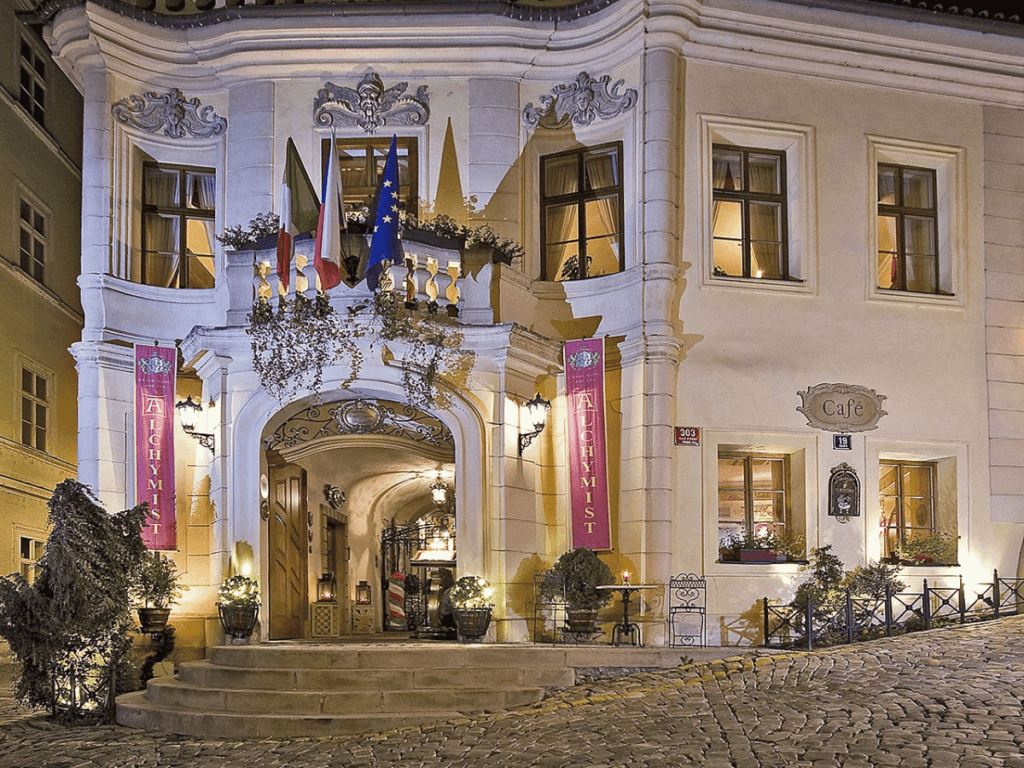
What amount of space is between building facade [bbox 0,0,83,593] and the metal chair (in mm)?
10923

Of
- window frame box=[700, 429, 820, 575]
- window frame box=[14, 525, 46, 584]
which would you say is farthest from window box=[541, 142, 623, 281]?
window frame box=[14, 525, 46, 584]

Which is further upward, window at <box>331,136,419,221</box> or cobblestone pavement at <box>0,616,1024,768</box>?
window at <box>331,136,419,221</box>

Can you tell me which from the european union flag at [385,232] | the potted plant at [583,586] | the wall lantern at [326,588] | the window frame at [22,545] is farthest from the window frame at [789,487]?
the window frame at [22,545]

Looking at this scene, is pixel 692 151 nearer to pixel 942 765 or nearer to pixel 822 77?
pixel 822 77

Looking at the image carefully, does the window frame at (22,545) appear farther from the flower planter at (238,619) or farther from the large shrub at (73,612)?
the large shrub at (73,612)

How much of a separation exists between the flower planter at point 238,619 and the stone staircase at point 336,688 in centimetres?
129

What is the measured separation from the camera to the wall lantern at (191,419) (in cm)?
1810

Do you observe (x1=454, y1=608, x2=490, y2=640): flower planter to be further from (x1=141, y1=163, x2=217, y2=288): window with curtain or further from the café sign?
(x1=141, y1=163, x2=217, y2=288): window with curtain

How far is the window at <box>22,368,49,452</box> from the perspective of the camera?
24.7 m

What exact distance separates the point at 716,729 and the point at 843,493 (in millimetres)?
7826

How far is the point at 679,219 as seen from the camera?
62.1 feet

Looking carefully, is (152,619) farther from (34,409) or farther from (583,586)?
(34,409)

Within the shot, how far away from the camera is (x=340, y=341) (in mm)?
17391

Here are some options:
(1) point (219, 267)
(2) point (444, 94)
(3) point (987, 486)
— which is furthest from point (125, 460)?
(3) point (987, 486)
